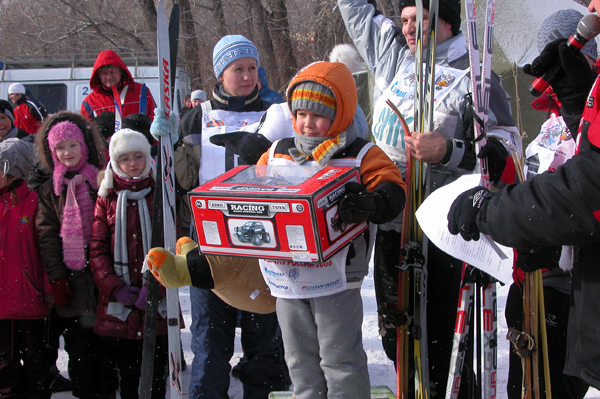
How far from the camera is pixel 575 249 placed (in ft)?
5.47

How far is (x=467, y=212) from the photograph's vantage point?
64.6 inches

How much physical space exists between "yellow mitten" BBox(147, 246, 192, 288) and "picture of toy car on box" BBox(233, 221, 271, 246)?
0.49 metres

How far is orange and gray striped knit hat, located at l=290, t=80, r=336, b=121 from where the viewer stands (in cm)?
216

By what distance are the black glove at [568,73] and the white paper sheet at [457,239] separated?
43 cm

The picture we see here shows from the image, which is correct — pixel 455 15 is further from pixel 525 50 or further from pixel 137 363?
pixel 525 50

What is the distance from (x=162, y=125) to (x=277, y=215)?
1.09m

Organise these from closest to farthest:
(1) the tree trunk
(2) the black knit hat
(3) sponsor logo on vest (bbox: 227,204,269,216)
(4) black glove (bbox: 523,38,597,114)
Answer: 1. (4) black glove (bbox: 523,38,597,114)
2. (3) sponsor logo on vest (bbox: 227,204,269,216)
3. (2) the black knit hat
4. (1) the tree trunk

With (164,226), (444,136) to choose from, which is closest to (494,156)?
(444,136)

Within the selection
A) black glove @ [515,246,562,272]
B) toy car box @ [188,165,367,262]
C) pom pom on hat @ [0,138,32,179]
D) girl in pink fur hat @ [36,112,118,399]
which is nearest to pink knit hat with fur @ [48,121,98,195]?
girl in pink fur hat @ [36,112,118,399]

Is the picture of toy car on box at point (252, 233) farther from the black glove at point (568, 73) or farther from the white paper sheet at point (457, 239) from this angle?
the black glove at point (568, 73)

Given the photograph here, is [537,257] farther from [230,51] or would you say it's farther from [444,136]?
[230,51]

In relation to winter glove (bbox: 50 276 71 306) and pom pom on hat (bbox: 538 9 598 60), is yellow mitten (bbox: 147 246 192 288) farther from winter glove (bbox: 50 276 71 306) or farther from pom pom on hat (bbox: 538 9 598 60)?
pom pom on hat (bbox: 538 9 598 60)

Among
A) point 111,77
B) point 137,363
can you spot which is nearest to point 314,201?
point 137,363

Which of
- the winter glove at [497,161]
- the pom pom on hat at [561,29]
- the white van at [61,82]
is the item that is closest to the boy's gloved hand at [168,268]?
the winter glove at [497,161]
